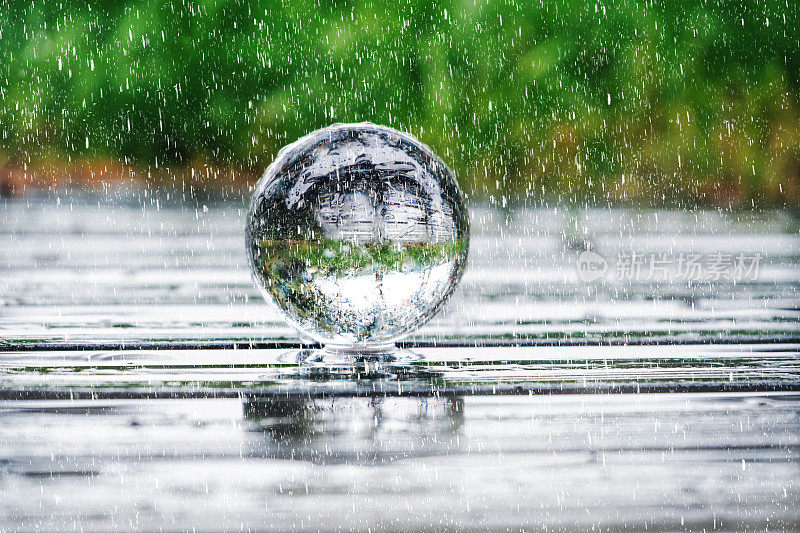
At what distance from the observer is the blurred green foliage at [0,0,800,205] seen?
151 inches

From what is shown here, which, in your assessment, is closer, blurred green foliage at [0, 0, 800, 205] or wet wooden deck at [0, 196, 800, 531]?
wet wooden deck at [0, 196, 800, 531]

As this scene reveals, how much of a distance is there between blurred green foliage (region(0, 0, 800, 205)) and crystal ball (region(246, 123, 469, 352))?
122 inches

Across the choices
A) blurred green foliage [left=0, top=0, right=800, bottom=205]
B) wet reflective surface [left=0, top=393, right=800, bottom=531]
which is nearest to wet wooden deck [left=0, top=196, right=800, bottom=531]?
wet reflective surface [left=0, top=393, right=800, bottom=531]

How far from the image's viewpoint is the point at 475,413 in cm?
64

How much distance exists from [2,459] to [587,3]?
12.6ft

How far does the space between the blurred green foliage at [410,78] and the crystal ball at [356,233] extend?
3.10 m

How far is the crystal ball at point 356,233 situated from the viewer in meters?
0.75

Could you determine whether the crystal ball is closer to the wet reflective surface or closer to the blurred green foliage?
the wet reflective surface

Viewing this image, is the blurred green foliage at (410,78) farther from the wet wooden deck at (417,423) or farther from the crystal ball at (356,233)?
the crystal ball at (356,233)

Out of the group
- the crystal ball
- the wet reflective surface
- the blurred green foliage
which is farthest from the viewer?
the blurred green foliage

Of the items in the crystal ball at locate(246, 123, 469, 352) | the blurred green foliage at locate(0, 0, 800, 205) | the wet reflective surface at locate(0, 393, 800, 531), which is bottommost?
the wet reflective surface at locate(0, 393, 800, 531)

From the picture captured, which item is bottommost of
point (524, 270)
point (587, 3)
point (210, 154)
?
point (524, 270)

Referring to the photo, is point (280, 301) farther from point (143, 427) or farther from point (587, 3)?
point (587, 3)

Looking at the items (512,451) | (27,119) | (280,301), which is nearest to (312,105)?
(27,119)
